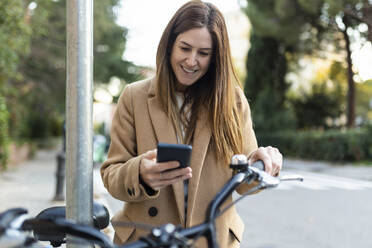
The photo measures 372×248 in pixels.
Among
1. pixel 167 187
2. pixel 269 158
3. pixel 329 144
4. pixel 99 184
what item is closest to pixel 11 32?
pixel 99 184

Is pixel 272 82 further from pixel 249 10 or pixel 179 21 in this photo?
pixel 179 21

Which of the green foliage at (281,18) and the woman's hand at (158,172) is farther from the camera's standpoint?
the green foliage at (281,18)

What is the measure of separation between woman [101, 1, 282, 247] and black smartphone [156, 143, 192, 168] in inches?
18.9

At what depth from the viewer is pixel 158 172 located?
1.35 meters

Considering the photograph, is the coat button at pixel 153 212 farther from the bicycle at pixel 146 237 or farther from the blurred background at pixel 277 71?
the blurred background at pixel 277 71

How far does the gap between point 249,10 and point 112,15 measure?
6763 mm

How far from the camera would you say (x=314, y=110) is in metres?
25.6

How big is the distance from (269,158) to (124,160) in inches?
22.1

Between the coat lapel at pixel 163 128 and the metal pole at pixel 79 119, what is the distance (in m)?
0.26

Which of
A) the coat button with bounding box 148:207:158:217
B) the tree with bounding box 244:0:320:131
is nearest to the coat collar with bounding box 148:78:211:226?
the coat button with bounding box 148:207:158:217

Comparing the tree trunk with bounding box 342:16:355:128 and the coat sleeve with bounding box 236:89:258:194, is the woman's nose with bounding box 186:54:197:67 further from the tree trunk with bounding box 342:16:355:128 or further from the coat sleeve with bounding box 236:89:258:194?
the tree trunk with bounding box 342:16:355:128

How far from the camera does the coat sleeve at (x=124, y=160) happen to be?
1.52 metres

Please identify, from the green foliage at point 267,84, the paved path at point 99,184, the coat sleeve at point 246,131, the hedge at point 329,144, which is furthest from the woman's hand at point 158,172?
the green foliage at point 267,84

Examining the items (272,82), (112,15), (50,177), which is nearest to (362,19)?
(272,82)
